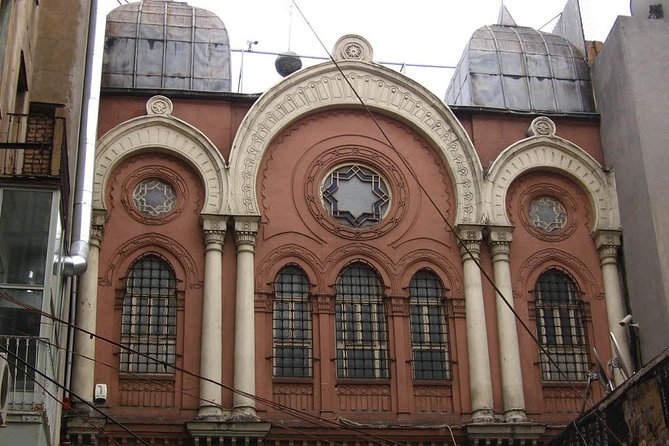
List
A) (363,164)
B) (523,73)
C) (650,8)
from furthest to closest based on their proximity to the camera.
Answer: (650,8) → (523,73) → (363,164)

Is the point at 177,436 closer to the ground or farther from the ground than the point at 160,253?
closer to the ground

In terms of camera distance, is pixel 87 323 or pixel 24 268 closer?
pixel 24 268

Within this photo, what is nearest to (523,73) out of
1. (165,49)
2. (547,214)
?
(547,214)

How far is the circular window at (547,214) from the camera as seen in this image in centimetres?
2658

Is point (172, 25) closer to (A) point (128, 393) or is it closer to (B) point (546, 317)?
(A) point (128, 393)

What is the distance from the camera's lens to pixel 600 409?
59.8ft

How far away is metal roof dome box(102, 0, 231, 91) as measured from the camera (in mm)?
26797

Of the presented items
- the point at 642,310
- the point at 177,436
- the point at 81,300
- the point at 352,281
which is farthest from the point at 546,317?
the point at 81,300

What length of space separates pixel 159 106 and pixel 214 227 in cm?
334

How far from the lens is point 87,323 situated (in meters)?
23.1

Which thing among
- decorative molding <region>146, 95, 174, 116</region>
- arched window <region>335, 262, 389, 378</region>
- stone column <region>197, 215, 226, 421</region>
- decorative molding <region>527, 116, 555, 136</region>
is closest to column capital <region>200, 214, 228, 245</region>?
stone column <region>197, 215, 226, 421</region>

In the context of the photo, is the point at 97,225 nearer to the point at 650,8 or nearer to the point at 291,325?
the point at 291,325

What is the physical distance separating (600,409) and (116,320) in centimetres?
1098

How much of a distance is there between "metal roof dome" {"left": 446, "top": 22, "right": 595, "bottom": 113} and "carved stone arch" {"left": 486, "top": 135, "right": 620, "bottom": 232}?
149 centimetres
